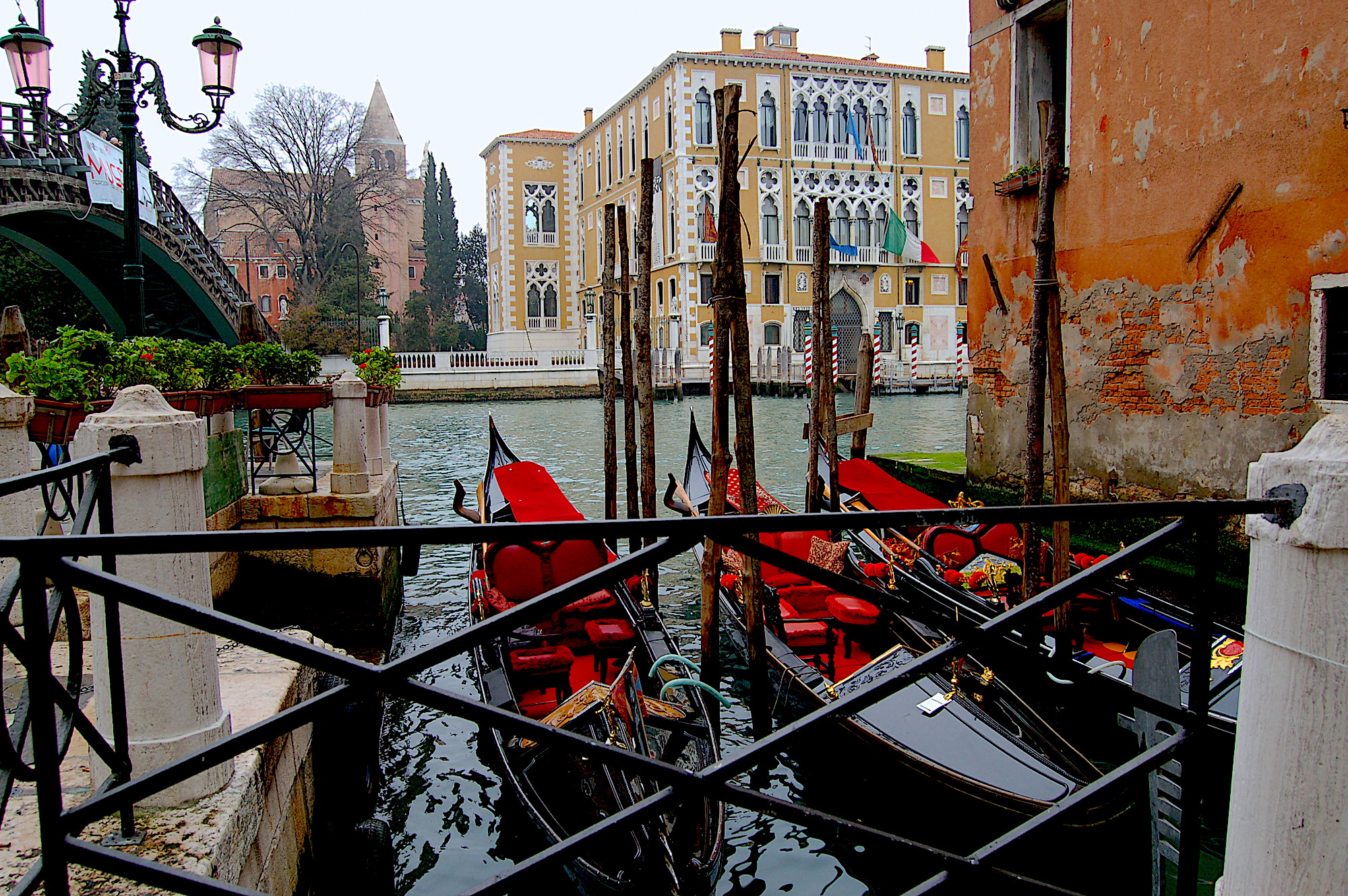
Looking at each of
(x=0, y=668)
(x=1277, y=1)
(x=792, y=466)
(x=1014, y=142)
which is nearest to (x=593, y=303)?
(x=792, y=466)

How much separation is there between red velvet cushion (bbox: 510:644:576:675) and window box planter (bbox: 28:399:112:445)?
1962 millimetres

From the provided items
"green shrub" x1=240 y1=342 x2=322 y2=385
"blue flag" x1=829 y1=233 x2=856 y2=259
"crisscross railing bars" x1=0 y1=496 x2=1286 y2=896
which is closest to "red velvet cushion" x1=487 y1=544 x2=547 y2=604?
"green shrub" x1=240 y1=342 x2=322 y2=385

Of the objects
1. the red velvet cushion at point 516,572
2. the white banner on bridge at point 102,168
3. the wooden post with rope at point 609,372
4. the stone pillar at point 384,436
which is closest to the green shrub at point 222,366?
the stone pillar at point 384,436

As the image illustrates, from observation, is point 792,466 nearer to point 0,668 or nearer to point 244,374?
point 244,374

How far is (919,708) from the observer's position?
3768 mm

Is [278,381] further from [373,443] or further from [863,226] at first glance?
[863,226]

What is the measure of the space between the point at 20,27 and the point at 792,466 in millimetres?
9476

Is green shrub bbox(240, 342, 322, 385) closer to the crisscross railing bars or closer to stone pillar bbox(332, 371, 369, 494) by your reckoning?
stone pillar bbox(332, 371, 369, 494)

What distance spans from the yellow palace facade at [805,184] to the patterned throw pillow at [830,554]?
2156 centimetres

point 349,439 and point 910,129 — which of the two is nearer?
point 349,439

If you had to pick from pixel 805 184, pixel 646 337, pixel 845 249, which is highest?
pixel 805 184

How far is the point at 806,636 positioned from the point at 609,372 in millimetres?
4252

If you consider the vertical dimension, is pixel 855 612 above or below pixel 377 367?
below

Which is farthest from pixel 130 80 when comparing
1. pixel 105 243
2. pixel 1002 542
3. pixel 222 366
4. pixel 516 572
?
pixel 105 243
